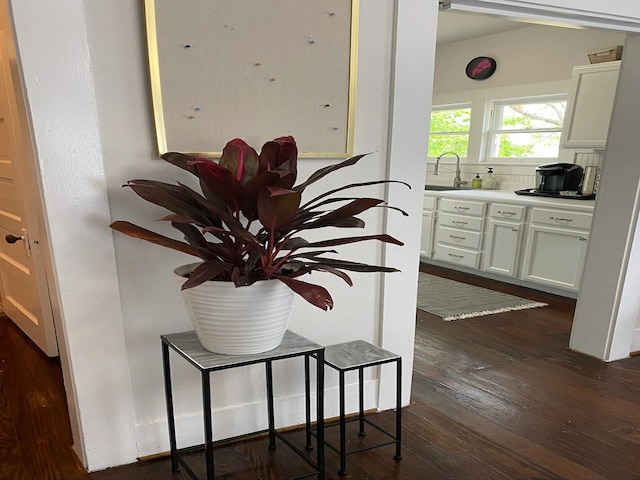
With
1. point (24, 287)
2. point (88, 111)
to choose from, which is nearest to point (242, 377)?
point (88, 111)

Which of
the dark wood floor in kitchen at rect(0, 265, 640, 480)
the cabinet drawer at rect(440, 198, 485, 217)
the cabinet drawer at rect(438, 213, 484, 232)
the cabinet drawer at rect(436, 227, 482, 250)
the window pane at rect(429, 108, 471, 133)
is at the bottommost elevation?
the dark wood floor in kitchen at rect(0, 265, 640, 480)

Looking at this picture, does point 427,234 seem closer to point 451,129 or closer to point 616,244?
point 451,129

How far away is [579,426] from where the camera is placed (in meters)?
2.12

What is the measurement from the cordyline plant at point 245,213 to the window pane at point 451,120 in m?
4.24

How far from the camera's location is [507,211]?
4246 mm

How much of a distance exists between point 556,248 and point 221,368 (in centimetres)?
344

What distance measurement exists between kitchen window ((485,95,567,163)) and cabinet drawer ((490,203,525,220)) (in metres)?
0.88

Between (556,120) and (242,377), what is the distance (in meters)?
4.22

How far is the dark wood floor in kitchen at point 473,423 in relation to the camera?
5.87 feet

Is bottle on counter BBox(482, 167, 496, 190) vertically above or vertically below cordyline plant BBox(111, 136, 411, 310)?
below

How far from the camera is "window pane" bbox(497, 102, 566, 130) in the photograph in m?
4.64

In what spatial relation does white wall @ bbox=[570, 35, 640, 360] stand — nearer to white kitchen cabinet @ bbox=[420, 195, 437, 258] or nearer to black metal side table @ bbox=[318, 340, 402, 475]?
black metal side table @ bbox=[318, 340, 402, 475]

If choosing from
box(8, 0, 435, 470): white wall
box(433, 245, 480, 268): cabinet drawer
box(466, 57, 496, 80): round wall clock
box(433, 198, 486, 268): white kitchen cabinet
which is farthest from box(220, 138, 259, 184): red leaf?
box(466, 57, 496, 80): round wall clock

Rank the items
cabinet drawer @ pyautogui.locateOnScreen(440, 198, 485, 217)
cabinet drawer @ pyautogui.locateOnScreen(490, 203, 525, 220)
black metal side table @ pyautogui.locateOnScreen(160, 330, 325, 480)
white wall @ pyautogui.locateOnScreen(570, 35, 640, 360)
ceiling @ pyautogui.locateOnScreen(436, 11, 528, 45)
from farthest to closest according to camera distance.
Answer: cabinet drawer @ pyautogui.locateOnScreen(440, 198, 485, 217) < ceiling @ pyautogui.locateOnScreen(436, 11, 528, 45) < cabinet drawer @ pyautogui.locateOnScreen(490, 203, 525, 220) < white wall @ pyautogui.locateOnScreen(570, 35, 640, 360) < black metal side table @ pyautogui.locateOnScreen(160, 330, 325, 480)
